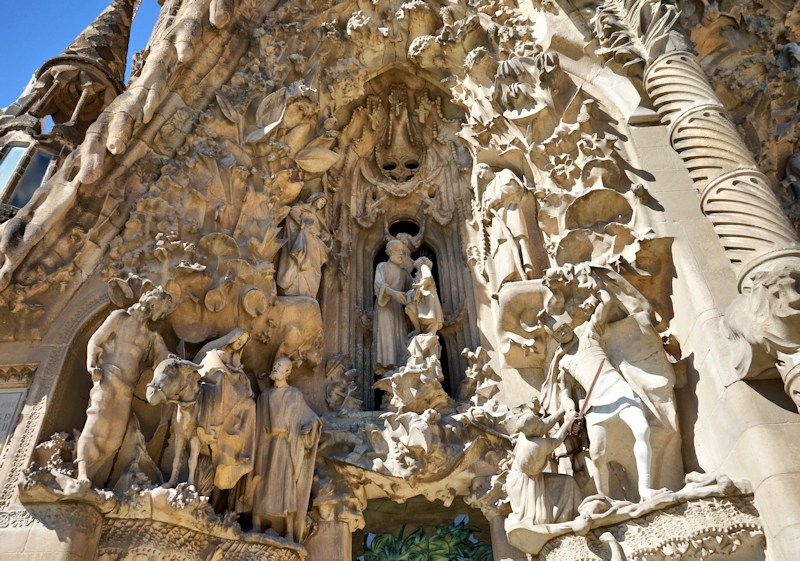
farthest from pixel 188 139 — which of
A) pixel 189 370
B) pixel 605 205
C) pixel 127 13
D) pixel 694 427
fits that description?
pixel 127 13

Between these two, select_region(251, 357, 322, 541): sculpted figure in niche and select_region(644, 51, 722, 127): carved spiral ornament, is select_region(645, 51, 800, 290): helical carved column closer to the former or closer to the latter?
select_region(644, 51, 722, 127): carved spiral ornament

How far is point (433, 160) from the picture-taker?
29.8 feet

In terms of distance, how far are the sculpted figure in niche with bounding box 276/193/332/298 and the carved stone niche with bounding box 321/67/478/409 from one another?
16.4 inches

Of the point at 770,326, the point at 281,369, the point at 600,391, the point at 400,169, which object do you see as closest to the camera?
the point at 770,326

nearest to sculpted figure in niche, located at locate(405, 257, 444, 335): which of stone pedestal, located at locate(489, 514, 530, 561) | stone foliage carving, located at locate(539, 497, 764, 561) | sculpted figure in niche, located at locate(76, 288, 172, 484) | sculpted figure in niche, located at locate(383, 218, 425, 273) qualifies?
sculpted figure in niche, located at locate(383, 218, 425, 273)

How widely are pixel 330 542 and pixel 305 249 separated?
2.98 m

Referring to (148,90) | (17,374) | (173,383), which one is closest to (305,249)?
(148,90)

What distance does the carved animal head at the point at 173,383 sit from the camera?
17.1ft

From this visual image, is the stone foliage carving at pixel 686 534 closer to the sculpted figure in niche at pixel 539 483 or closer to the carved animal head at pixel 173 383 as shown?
the sculpted figure in niche at pixel 539 483

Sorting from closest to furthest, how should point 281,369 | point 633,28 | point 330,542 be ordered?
point 330,542 < point 281,369 < point 633,28

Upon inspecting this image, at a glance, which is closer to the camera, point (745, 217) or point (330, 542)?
point (745, 217)

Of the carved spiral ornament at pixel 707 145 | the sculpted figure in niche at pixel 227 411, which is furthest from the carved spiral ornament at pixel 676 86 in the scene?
the sculpted figure in niche at pixel 227 411

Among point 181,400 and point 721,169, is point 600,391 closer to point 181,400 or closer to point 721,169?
point 721,169

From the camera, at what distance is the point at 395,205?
28.8ft
